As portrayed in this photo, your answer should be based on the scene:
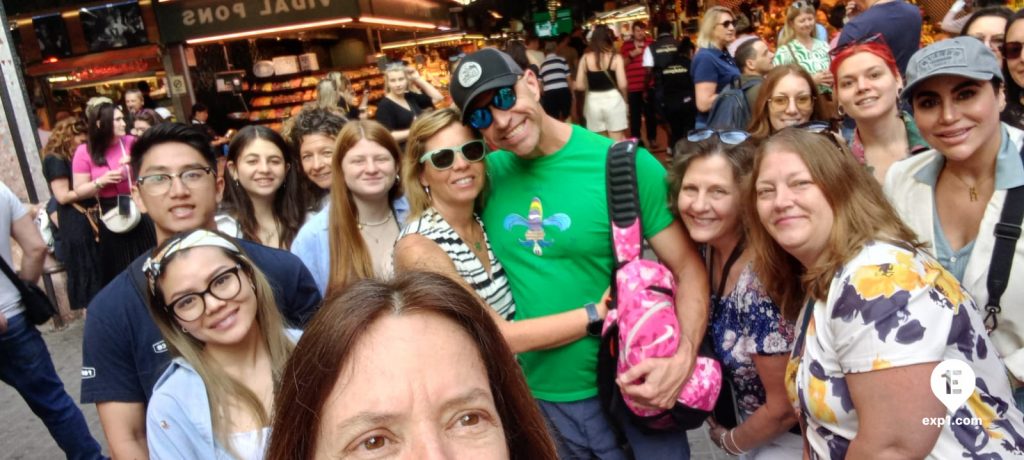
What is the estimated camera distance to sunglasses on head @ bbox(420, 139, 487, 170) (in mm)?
2410

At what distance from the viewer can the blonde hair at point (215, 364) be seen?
2.08m

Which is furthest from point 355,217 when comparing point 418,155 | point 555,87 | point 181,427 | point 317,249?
point 555,87

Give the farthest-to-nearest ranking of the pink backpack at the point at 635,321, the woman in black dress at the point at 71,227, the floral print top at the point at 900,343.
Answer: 1. the woman in black dress at the point at 71,227
2. the pink backpack at the point at 635,321
3. the floral print top at the point at 900,343

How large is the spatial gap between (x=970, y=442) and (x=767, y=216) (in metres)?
0.79

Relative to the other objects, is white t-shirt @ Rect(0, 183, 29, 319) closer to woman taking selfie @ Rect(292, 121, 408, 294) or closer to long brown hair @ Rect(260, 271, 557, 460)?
woman taking selfie @ Rect(292, 121, 408, 294)

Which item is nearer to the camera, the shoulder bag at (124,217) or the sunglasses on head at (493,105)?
the sunglasses on head at (493,105)

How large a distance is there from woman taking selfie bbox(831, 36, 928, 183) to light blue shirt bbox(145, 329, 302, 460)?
280 centimetres

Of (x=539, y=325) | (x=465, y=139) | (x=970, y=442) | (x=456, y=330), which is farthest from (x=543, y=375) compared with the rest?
(x=970, y=442)

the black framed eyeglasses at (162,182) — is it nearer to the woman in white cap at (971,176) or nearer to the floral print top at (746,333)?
the floral print top at (746,333)

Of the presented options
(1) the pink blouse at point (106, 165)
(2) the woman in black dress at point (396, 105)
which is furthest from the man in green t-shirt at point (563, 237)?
(1) the pink blouse at point (106, 165)

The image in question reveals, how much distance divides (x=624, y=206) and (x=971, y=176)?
3.88 ft

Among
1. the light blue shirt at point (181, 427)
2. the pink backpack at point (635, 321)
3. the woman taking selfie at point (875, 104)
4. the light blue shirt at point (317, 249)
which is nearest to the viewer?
the light blue shirt at point (181, 427)

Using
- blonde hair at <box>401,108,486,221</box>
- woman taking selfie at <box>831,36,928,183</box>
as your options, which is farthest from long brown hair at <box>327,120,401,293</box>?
woman taking selfie at <box>831,36,928,183</box>

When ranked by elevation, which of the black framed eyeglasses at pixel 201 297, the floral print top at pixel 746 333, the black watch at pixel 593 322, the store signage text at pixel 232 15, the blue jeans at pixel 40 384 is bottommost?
the blue jeans at pixel 40 384
